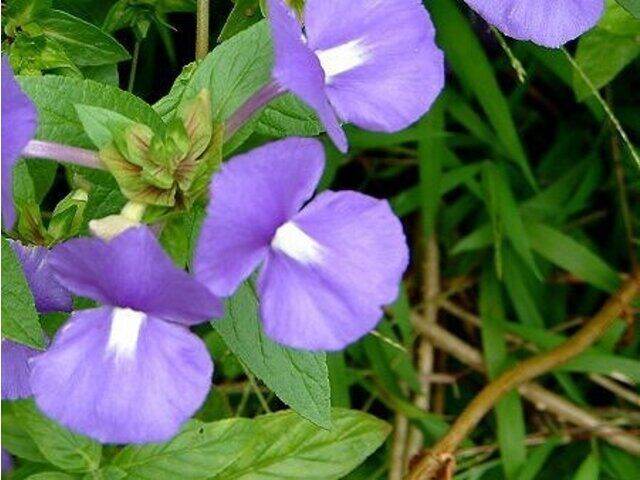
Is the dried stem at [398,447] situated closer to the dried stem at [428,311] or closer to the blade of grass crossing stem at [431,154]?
the dried stem at [428,311]

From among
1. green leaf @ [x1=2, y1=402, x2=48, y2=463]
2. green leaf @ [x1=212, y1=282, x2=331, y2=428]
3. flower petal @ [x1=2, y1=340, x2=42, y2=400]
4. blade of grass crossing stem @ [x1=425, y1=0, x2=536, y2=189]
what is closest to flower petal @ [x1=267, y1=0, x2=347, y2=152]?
green leaf @ [x1=212, y1=282, x2=331, y2=428]

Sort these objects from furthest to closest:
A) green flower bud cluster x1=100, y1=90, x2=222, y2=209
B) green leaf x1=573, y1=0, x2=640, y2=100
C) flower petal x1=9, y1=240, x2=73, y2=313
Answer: green leaf x1=573, y1=0, x2=640, y2=100
flower petal x1=9, y1=240, x2=73, y2=313
green flower bud cluster x1=100, y1=90, x2=222, y2=209

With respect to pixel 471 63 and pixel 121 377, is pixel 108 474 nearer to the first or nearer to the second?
pixel 121 377

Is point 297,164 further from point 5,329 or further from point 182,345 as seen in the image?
point 5,329

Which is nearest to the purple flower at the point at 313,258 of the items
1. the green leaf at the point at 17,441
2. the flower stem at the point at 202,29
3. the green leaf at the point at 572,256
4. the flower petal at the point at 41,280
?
the flower petal at the point at 41,280

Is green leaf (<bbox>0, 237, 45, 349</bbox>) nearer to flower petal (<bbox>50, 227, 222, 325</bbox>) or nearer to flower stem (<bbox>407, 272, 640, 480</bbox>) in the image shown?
flower petal (<bbox>50, 227, 222, 325</bbox>)
